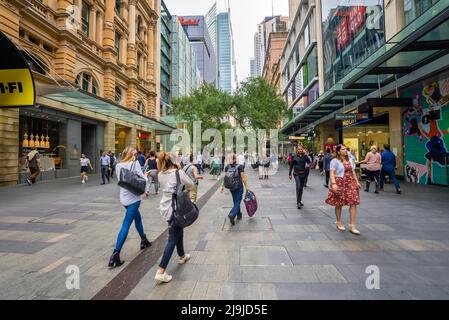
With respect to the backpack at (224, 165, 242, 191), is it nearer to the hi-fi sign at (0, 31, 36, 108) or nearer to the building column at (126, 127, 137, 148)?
the hi-fi sign at (0, 31, 36, 108)

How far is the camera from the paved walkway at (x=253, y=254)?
10.2 ft

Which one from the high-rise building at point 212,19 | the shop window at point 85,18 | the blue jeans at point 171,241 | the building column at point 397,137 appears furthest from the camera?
the high-rise building at point 212,19

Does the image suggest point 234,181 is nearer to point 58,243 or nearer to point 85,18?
point 58,243

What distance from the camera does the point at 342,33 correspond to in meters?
20.1

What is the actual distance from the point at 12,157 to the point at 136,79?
696 inches

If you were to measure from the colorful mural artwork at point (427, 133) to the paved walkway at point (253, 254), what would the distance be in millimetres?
5218

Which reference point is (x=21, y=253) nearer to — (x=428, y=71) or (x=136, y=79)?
(x=428, y=71)

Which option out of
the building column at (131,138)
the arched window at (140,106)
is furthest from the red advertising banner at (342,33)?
the arched window at (140,106)

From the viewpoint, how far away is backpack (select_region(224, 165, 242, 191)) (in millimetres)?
6066

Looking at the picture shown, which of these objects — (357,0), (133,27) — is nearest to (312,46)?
(357,0)

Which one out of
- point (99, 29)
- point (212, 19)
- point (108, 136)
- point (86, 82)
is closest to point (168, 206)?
point (86, 82)

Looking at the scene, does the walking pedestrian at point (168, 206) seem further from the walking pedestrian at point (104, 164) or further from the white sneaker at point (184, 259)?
the walking pedestrian at point (104, 164)

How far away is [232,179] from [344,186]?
2389mm
